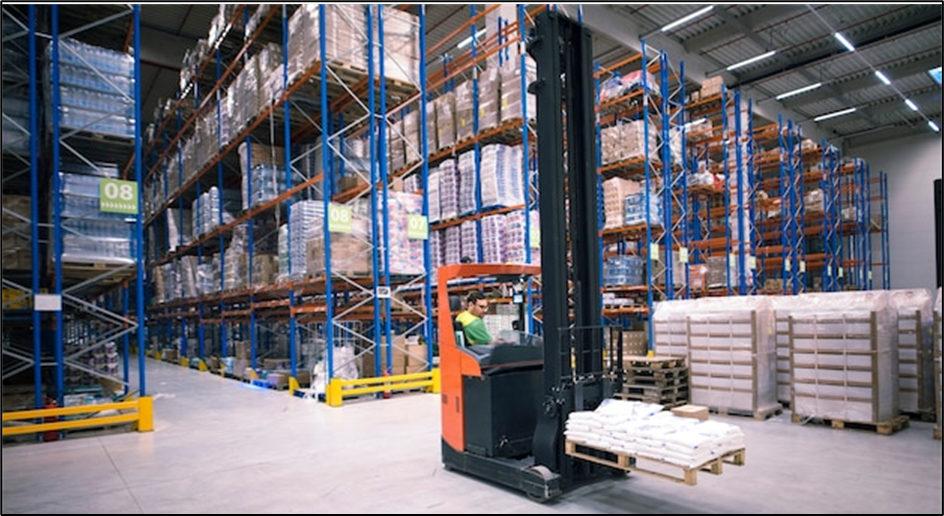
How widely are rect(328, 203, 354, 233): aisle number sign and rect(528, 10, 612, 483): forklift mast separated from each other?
4.61m

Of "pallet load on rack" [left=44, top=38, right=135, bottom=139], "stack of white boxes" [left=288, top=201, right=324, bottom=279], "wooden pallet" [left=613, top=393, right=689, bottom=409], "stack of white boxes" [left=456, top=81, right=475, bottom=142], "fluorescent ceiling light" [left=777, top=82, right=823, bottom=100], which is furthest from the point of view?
"fluorescent ceiling light" [left=777, top=82, right=823, bottom=100]

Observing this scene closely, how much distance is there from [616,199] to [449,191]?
330 centimetres

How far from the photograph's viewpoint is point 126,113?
24.5 feet

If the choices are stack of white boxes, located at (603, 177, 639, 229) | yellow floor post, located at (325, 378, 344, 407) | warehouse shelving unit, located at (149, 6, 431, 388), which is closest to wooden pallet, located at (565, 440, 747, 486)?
warehouse shelving unit, located at (149, 6, 431, 388)

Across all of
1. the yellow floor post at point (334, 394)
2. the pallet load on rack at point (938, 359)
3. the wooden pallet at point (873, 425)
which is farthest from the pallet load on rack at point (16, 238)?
the pallet load on rack at point (938, 359)

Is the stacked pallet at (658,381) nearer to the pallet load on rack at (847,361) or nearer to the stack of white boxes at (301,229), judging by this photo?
the pallet load on rack at (847,361)

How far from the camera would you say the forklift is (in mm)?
4223

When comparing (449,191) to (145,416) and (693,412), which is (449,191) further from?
(693,412)

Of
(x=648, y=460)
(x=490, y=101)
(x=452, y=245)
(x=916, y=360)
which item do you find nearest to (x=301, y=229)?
(x=452, y=245)

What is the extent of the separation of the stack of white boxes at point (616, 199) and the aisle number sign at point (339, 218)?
574 centimetres

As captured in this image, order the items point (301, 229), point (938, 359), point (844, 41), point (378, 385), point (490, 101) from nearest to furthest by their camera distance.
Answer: point (938, 359)
point (378, 385)
point (301, 229)
point (490, 101)
point (844, 41)

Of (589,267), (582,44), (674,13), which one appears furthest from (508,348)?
(674,13)

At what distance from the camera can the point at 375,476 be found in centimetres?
464

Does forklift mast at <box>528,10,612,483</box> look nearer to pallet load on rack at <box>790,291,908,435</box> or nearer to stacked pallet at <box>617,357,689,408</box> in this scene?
stacked pallet at <box>617,357,689,408</box>
